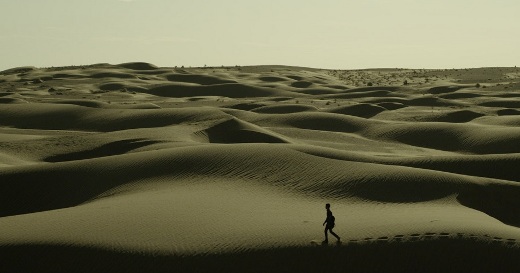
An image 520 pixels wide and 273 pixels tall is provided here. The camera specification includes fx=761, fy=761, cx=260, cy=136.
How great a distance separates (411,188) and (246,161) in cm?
445

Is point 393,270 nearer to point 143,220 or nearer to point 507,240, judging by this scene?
point 507,240

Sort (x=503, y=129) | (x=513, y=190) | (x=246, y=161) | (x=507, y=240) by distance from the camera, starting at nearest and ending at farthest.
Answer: (x=507, y=240)
(x=513, y=190)
(x=246, y=161)
(x=503, y=129)

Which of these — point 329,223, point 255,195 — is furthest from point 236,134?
point 329,223

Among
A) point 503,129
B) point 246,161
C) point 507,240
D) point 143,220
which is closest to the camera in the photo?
point 507,240

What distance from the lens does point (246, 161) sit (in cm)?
1933

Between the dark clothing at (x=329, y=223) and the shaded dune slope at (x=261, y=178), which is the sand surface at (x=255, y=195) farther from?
the dark clothing at (x=329, y=223)

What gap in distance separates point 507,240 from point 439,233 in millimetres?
1084

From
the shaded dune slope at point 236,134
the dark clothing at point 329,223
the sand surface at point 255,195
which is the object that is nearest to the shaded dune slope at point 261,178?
the sand surface at point 255,195

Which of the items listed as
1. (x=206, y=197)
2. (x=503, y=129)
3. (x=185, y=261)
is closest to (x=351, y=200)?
Result: (x=206, y=197)

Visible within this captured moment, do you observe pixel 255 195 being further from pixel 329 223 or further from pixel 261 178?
pixel 329 223

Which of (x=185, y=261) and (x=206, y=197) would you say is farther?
(x=206, y=197)

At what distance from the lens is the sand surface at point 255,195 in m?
11.8

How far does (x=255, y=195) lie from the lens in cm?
1631

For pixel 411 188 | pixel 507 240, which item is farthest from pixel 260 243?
pixel 411 188
